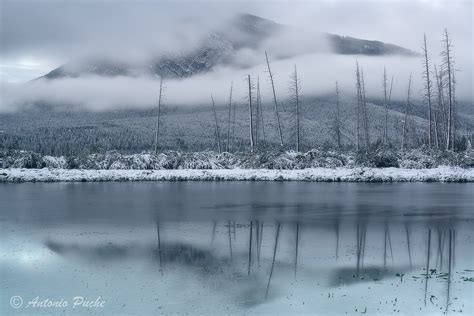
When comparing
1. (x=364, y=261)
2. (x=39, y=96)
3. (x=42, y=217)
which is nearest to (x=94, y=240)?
(x=42, y=217)

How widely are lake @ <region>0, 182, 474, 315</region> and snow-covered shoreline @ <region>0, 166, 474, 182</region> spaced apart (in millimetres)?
11343

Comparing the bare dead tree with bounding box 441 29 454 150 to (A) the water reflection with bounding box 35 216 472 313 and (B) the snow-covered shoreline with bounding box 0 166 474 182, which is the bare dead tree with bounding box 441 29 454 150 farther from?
(A) the water reflection with bounding box 35 216 472 313

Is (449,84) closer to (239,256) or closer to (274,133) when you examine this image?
(239,256)

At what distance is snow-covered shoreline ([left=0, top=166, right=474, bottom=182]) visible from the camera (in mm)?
37938

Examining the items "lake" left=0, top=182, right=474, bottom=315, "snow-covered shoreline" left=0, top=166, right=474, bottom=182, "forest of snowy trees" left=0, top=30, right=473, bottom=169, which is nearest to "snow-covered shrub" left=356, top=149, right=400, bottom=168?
"forest of snowy trees" left=0, top=30, right=473, bottom=169

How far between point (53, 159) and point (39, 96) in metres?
124

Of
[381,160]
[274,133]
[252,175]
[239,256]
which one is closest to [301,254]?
[239,256]

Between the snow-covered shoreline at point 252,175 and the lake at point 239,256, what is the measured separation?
11.3 metres

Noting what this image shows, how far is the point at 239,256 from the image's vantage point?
1443 cm

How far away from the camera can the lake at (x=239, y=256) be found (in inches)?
421

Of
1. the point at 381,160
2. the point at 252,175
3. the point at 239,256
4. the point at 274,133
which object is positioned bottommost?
the point at 239,256

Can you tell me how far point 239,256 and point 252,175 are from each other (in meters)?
26.2

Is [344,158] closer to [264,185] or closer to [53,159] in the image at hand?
[264,185]

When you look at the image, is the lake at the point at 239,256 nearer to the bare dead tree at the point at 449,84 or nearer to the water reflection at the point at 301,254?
the water reflection at the point at 301,254
